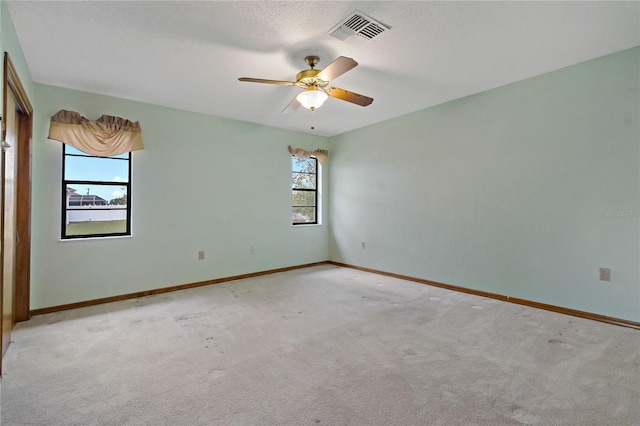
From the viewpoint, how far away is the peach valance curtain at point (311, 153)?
563cm

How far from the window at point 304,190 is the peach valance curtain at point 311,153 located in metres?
0.13

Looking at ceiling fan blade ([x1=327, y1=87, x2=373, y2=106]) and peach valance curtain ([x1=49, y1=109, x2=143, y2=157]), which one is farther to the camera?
peach valance curtain ([x1=49, y1=109, x2=143, y2=157])

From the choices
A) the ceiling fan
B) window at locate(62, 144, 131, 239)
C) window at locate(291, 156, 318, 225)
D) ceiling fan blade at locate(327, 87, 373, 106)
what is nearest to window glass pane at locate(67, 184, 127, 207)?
window at locate(62, 144, 131, 239)

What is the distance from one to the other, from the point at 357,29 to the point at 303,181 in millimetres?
3657

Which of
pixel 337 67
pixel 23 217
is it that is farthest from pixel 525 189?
pixel 23 217

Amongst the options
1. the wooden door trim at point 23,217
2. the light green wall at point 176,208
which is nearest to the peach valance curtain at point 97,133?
the light green wall at point 176,208

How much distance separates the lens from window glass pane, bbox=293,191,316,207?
5.82m

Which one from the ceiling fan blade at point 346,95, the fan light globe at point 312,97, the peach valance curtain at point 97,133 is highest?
the ceiling fan blade at point 346,95

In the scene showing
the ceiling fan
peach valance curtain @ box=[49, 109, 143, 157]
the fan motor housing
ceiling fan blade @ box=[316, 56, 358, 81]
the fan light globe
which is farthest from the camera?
peach valance curtain @ box=[49, 109, 143, 157]

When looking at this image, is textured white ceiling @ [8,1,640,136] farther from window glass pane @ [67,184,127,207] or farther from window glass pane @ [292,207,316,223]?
window glass pane @ [292,207,316,223]

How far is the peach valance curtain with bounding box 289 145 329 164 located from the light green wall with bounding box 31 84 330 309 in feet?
0.46

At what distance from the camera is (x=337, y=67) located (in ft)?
8.29

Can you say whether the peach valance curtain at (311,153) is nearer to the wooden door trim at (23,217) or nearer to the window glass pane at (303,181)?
the window glass pane at (303,181)

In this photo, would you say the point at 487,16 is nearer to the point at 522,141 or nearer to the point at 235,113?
the point at 522,141
